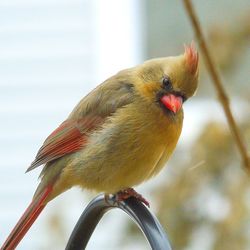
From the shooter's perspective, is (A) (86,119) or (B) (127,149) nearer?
(B) (127,149)

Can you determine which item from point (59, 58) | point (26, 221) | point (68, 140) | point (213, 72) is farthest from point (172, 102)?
point (59, 58)

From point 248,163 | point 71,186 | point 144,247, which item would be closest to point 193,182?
point 144,247

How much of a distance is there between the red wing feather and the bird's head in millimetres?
255

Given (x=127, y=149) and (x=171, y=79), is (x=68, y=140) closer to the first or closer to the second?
(x=127, y=149)

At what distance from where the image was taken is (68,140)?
11.7 feet

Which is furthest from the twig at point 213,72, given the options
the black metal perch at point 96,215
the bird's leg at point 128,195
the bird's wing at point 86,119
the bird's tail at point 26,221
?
the bird's wing at point 86,119

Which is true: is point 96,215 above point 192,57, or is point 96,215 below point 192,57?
below

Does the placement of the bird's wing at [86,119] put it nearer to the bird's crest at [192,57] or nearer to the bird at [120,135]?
the bird at [120,135]

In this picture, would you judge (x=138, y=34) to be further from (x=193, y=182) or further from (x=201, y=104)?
(x=193, y=182)

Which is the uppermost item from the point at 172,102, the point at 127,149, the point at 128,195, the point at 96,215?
the point at 172,102

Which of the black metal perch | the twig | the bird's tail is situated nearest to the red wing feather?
the bird's tail

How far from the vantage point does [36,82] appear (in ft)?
29.2

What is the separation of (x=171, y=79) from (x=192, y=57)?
204 millimetres

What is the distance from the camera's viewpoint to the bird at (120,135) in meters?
3.29
